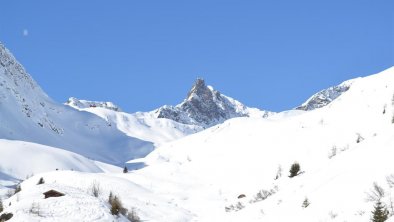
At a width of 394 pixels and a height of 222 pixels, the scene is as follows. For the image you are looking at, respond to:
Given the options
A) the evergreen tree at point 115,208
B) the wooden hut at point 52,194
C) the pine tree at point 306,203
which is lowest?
the pine tree at point 306,203

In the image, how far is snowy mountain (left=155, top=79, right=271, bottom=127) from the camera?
143125mm

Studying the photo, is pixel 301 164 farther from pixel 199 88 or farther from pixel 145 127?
pixel 199 88

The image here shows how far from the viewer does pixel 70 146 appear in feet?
221

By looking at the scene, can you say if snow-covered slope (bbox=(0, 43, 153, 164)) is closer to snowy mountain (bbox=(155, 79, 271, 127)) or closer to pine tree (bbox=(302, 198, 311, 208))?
pine tree (bbox=(302, 198, 311, 208))

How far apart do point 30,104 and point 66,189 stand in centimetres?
5760

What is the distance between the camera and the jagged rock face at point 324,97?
122m

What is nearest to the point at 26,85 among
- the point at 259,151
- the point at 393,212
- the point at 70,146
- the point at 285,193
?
the point at 70,146

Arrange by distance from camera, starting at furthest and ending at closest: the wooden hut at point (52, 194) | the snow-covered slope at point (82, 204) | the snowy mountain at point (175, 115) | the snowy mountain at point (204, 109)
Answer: the snowy mountain at point (204, 109) → the snowy mountain at point (175, 115) → the wooden hut at point (52, 194) → the snow-covered slope at point (82, 204)

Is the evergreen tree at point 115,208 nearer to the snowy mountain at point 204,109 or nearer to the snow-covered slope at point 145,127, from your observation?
the snow-covered slope at point 145,127

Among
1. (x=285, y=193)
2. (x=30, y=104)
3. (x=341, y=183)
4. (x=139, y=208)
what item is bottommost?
(x=341, y=183)

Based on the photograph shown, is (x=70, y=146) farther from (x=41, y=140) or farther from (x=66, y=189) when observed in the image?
(x=66, y=189)

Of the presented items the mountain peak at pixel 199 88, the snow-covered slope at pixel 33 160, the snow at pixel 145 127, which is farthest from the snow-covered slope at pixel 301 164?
the mountain peak at pixel 199 88

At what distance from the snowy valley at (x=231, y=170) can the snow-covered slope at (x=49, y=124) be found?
1.03 ft

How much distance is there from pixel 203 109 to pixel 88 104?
42115 mm
